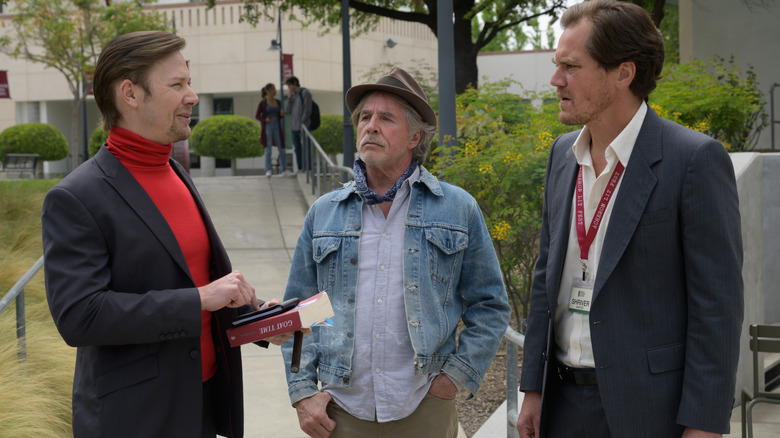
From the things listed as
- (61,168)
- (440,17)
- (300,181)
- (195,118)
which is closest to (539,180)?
(440,17)

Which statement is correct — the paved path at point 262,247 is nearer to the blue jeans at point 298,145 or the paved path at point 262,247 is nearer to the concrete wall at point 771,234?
the blue jeans at point 298,145

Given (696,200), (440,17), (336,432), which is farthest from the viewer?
(440,17)

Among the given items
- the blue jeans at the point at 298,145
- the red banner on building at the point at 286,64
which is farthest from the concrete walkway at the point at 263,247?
the red banner on building at the point at 286,64

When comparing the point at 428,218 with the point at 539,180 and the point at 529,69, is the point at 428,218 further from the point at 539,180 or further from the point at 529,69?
the point at 529,69

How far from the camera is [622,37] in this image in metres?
2.45

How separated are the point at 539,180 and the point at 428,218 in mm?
4017

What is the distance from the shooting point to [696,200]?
231 cm

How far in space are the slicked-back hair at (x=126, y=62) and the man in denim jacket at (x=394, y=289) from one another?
742 mm

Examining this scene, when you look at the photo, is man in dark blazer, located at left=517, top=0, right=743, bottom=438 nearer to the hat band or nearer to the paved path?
the hat band

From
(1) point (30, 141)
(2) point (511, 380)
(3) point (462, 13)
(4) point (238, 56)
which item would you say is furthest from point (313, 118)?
(4) point (238, 56)

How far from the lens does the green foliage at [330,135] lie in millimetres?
27766

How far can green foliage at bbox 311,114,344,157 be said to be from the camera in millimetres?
27766

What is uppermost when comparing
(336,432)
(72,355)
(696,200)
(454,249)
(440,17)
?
(440,17)

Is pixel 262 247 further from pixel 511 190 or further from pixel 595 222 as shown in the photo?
pixel 595 222
